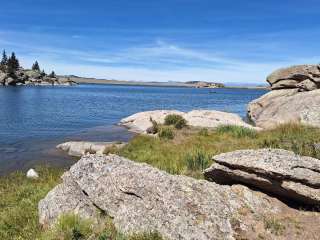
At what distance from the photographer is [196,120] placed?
37.5 metres

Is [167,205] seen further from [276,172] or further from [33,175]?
[33,175]

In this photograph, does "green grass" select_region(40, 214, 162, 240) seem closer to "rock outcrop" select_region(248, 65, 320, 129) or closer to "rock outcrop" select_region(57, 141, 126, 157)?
"rock outcrop" select_region(57, 141, 126, 157)

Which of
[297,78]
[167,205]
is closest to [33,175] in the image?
[167,205]

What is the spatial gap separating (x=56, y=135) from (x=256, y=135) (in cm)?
2309

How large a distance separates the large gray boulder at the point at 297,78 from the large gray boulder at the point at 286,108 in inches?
29.9

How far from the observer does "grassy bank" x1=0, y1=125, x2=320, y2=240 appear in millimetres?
10891

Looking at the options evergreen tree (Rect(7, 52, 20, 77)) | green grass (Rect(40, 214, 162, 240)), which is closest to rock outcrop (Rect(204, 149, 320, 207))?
green grass (Rect(40, 214, 162, 240))

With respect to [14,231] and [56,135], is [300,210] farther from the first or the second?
[56,135]

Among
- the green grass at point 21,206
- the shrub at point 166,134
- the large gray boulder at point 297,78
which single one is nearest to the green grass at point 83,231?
the green grass at point 21,206

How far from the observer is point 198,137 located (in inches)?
961

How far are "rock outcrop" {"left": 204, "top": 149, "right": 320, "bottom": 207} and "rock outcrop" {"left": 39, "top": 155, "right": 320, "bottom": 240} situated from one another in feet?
1.26

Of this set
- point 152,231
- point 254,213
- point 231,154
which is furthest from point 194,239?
point 231,154

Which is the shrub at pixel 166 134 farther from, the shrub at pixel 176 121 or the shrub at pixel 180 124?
the shrub at pixel 176 121

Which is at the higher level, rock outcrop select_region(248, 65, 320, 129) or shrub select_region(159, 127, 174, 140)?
rock outcrop select_region(248, 65, 320, 129)
